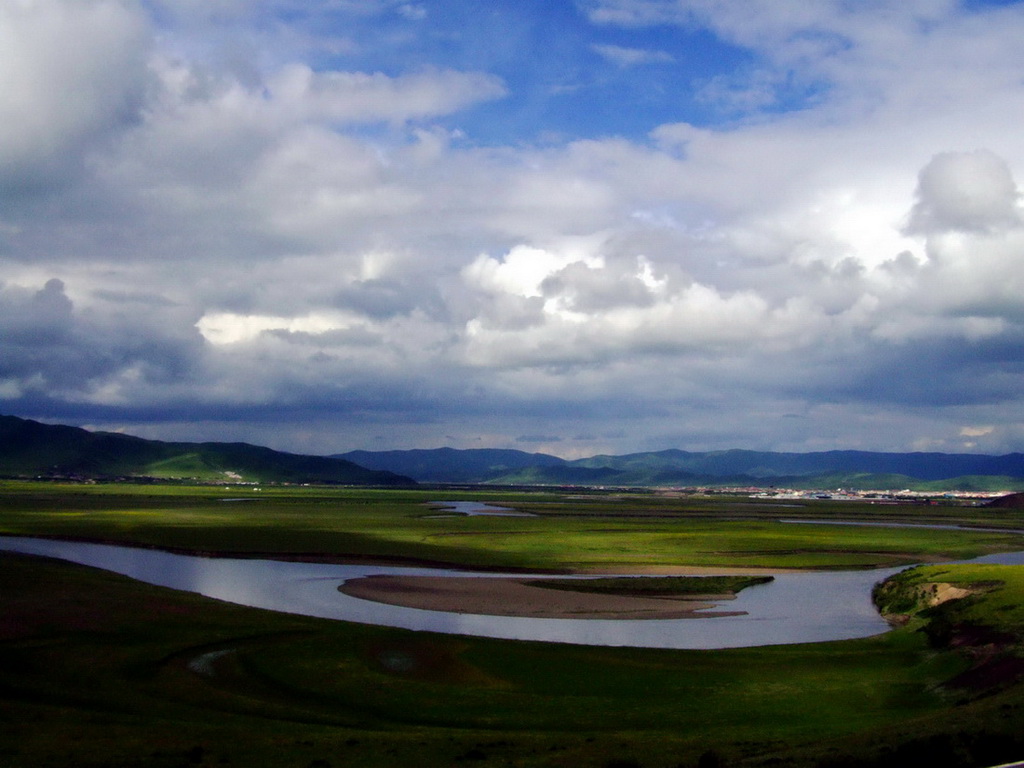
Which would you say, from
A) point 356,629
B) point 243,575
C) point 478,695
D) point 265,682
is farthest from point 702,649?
point 243,575

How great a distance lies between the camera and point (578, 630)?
51750mm

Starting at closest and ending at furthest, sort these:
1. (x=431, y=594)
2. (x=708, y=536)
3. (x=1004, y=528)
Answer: (x=431, y=594) < (x=708, y=536) < (x=1004, y=528)

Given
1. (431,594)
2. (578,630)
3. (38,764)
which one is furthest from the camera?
(431,594)

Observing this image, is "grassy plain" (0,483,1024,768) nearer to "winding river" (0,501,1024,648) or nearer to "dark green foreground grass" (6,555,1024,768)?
"dark green foreground grass" (6,555,1024,768)

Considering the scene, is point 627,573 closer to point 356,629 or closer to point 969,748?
point 356,629

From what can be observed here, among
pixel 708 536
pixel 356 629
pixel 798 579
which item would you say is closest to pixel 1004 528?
pixel 708 536

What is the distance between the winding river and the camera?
1983 inches

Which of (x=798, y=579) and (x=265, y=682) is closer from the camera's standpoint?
(x=265, y=682)

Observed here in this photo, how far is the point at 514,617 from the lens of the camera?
56.0 m

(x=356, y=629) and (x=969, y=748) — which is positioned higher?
(x=969, y=748)

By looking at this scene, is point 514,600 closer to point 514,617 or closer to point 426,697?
point 514,617

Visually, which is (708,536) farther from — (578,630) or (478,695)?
(478,695)

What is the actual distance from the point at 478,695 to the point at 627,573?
46.1 m

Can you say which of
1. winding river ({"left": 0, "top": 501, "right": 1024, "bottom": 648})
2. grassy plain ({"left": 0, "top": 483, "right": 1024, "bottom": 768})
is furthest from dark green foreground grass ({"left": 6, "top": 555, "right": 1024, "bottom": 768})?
winding river ({"left": 0, "top": 501, "right": 1024, "bottom": 648})
